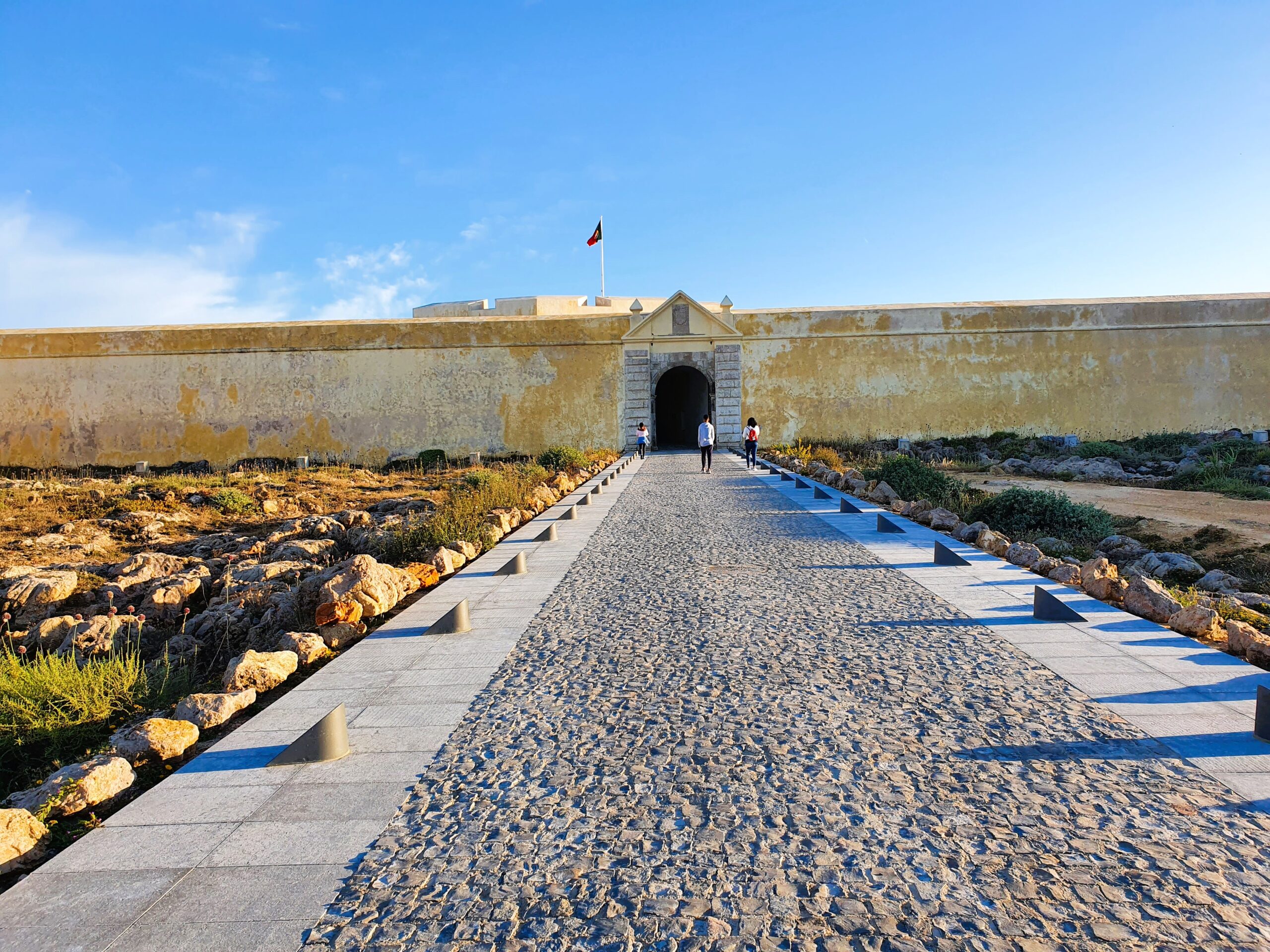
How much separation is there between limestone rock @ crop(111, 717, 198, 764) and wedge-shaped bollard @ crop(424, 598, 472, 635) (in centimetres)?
171

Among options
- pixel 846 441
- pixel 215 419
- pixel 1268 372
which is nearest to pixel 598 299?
pixel 846 441

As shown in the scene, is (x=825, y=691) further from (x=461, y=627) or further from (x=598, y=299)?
(x=598, y=299)

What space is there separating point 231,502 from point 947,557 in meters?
11.6

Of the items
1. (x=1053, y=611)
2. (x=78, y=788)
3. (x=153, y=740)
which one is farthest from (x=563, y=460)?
(x=78, y=788)

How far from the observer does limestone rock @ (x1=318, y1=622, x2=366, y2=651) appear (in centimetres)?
495

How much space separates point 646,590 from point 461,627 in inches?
62.2

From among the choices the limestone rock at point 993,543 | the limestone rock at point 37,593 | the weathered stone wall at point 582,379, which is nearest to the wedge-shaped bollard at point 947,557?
the limestone rock at point 993,543

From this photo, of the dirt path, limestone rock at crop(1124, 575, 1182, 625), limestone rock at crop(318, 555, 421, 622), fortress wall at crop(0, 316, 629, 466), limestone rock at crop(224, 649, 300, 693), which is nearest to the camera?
limestone rock at crop(224, 649, 300, 693)

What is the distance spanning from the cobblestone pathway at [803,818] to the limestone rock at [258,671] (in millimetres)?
1241

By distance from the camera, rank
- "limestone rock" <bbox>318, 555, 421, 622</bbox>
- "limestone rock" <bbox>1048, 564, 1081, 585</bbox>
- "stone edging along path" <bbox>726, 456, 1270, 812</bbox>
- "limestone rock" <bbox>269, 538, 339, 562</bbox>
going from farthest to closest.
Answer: "limestone rock" <bbox>269, 538, 339, 562</bbox> → "limestone rock" <bbox>1048, 564, 1081, 585</bbox> → "limestone rock" <bbox>318, 555, 421, 622</bbox> → "stone edging along path" <bbox>726, 456, 1270, 812</bbox>

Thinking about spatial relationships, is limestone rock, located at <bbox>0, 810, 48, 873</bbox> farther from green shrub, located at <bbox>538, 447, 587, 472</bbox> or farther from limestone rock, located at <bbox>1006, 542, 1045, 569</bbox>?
green shrub, located at <bbox>538, 447, 587, 472</bbox>

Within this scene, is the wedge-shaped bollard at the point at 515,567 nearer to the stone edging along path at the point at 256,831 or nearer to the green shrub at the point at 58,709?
the stone edging along path at the point at 256,831

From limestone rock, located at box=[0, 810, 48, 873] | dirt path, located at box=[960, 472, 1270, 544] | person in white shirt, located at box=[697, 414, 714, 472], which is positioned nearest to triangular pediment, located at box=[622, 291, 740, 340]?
person in white shirt, located at box=[697, 414, 714, 472]

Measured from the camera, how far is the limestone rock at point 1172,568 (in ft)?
24.6
